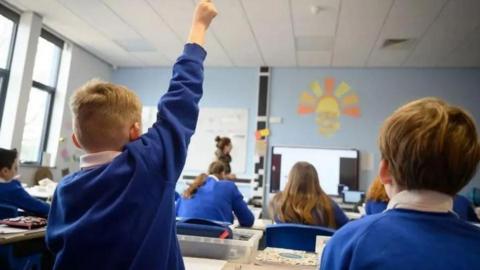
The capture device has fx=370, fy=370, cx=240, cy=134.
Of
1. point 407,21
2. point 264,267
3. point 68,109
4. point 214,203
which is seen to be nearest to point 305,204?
point 214,203

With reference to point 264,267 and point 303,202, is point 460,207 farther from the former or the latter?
point 264,267

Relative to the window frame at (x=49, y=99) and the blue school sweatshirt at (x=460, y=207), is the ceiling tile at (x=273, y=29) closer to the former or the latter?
the blue school sweatshirt at (x=460, y=207)

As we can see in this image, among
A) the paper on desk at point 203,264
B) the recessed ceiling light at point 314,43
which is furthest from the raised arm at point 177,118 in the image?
the recessed ceiling light at point 314,43

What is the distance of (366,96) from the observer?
5.25m

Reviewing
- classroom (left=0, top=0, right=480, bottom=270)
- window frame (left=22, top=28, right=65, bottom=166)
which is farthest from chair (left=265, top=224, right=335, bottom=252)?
window frame (left=22, top=28, right=65, bottom=166)

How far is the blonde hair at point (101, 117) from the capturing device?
856 mm

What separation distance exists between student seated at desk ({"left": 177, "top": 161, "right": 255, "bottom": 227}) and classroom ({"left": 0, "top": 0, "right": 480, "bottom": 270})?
13 mm

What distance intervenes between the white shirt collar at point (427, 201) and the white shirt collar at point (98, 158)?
2.02ft

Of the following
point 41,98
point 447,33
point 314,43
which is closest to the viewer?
point 447,33

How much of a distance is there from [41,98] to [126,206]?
484cm

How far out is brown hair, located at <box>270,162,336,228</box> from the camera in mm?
2457

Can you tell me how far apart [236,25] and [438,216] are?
12.0 feet

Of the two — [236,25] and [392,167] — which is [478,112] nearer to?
[236,25]

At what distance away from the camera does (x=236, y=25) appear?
4.06 m
